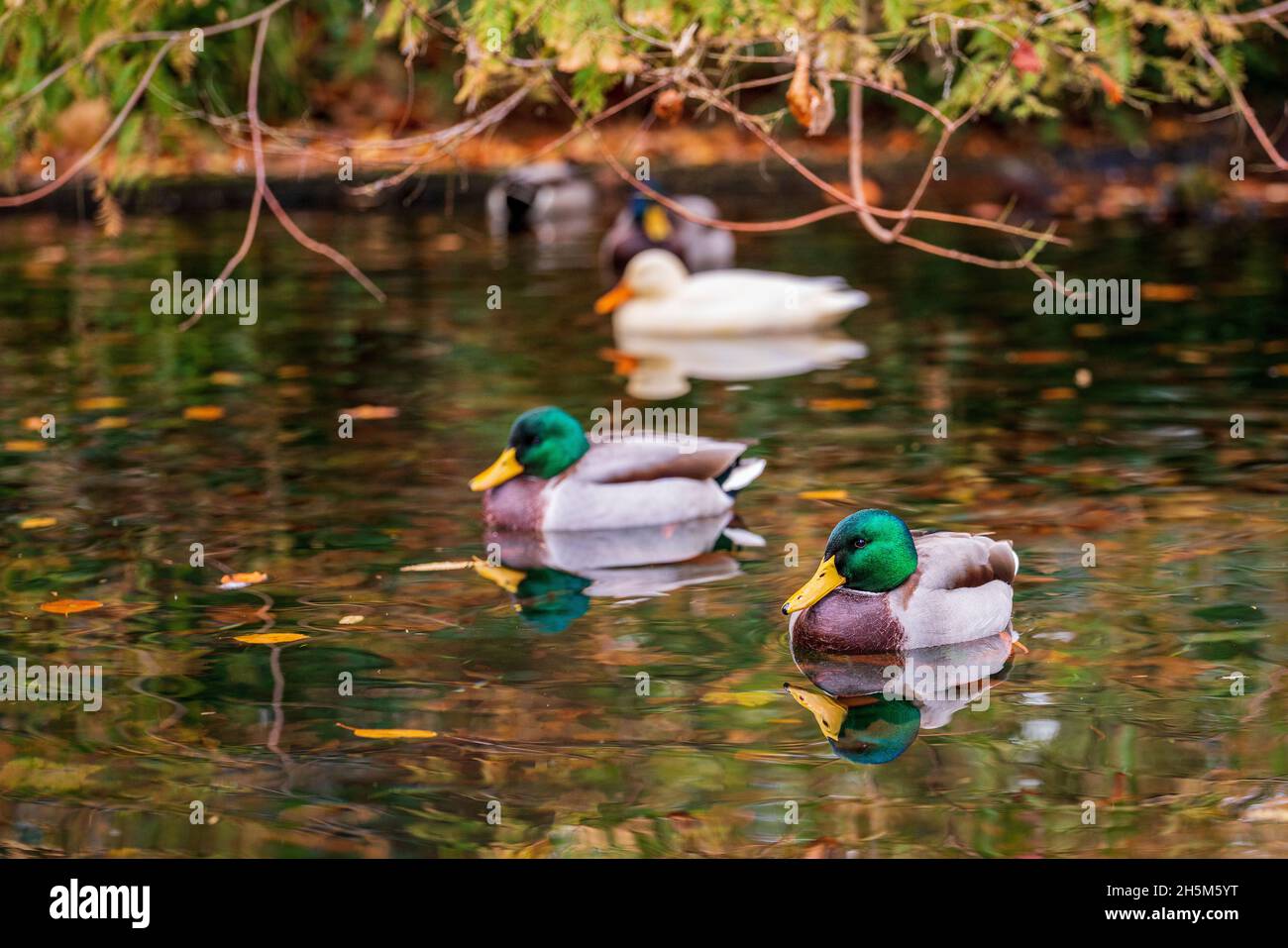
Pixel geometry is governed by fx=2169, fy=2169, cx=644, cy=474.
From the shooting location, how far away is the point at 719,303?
44.9ft

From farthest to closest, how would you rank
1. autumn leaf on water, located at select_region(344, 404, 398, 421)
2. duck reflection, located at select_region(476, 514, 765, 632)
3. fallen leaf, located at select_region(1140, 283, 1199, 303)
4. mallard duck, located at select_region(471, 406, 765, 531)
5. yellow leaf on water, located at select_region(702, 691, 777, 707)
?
fallen leaf, located at select_region(1140, 283, 1199, 303), autumn leaf on water, located at select_region(344, 404, 398, 421), mallard duck, located at select_region(471, 406, 765, 531), duck reflection, located at select_region(476, 514, 765, 632), yellow leaf on water, located at select_region(702, 691, 777, 707)

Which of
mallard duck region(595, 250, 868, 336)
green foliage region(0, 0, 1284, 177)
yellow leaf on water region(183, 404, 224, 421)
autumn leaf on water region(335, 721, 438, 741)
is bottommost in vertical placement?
autumn leaf on water region(335, 721, 438, 741)

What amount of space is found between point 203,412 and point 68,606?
3.65m

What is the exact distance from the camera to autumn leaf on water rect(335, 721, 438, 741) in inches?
246

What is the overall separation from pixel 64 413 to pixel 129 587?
3581 mm

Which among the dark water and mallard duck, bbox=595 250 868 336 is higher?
mallard duck, bbox=595 250 868 336

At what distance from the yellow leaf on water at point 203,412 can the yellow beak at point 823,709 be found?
525 centimetres

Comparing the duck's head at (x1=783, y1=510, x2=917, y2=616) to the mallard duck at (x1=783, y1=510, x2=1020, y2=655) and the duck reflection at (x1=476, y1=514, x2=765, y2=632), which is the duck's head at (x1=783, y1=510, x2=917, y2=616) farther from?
the duck reflection at (x1=476, y1=514, x2=765, y2=632)

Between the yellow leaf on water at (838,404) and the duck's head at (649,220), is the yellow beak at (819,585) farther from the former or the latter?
the duck's head at (649,220)

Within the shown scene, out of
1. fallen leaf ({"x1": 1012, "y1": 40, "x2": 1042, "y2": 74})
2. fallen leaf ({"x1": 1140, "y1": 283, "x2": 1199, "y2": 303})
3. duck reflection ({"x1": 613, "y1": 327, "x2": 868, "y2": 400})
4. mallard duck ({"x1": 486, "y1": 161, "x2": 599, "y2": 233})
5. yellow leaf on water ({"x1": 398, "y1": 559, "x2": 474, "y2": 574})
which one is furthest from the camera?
mallard duck ({"x1": 486, "y1": 161, "x2": 599, "y2": 233})

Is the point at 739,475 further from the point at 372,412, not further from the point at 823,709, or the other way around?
the point at 372,412

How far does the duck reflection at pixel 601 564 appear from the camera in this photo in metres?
7.77

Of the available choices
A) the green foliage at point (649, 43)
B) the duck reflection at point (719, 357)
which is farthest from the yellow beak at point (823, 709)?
the duck reflection at point (719, 357)

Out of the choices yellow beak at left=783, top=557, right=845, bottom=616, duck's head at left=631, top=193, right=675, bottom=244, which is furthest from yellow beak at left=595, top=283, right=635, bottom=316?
yellow beak at left=783, top=557, right=845, bottom=616
